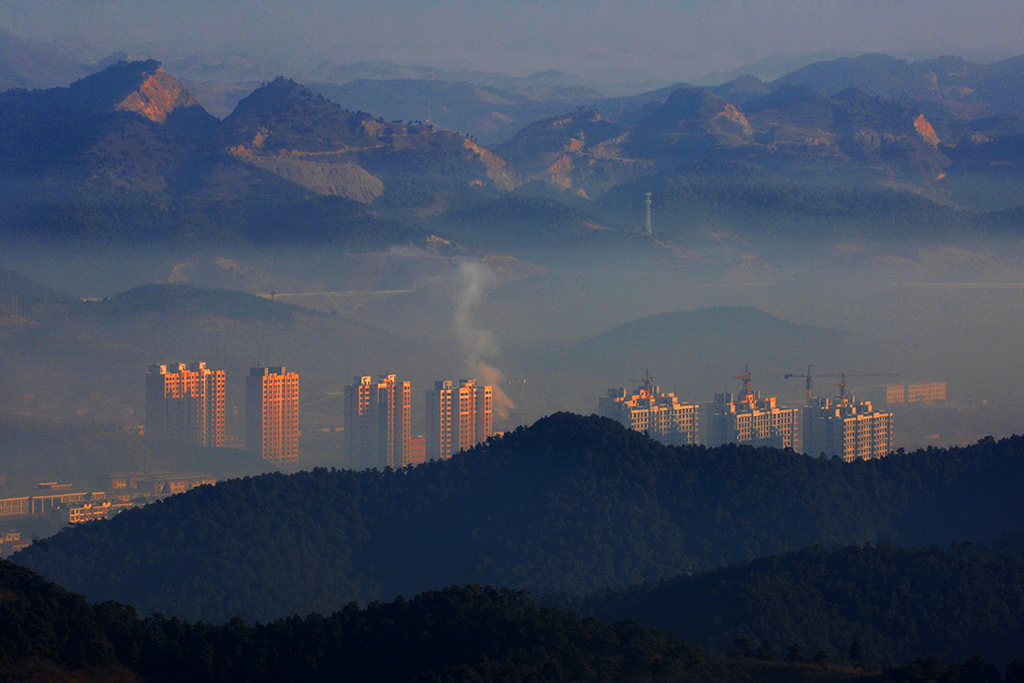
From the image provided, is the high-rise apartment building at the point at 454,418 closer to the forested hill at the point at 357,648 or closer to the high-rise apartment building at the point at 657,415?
the high-rise apartment building at the point at 657,415

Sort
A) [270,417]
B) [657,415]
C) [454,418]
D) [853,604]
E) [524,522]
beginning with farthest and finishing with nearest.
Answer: [270,417], [454,418], [657,415], [524,522], [853,604]

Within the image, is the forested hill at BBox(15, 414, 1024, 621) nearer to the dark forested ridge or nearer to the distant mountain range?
the dark forested ridge

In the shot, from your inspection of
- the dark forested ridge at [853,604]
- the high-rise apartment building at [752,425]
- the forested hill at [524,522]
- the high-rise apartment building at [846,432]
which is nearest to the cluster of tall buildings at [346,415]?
the high-rise apartment building at [752,425]

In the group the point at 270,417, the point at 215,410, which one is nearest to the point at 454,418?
the point at 270,417

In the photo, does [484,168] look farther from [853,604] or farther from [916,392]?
[853,604]

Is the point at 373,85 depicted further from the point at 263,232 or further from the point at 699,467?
the point at 699,467

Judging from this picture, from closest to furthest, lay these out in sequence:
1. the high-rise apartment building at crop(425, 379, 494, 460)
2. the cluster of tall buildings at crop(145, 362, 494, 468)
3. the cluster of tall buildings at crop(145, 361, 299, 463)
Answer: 1. the high-rise apartment building at crop(425, 379, 494, 460)
2. the cluster of tall buildings at crop(145, 362, 494, 468)
3. the cluster of tall buildings at crop(145, 361, 299, 463)

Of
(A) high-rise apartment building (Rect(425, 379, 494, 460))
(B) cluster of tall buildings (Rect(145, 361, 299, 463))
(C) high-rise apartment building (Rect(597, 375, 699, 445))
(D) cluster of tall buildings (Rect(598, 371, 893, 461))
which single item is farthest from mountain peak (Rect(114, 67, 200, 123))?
(C) high-rise apartment building (Rect(597, 375, 699, 445))
